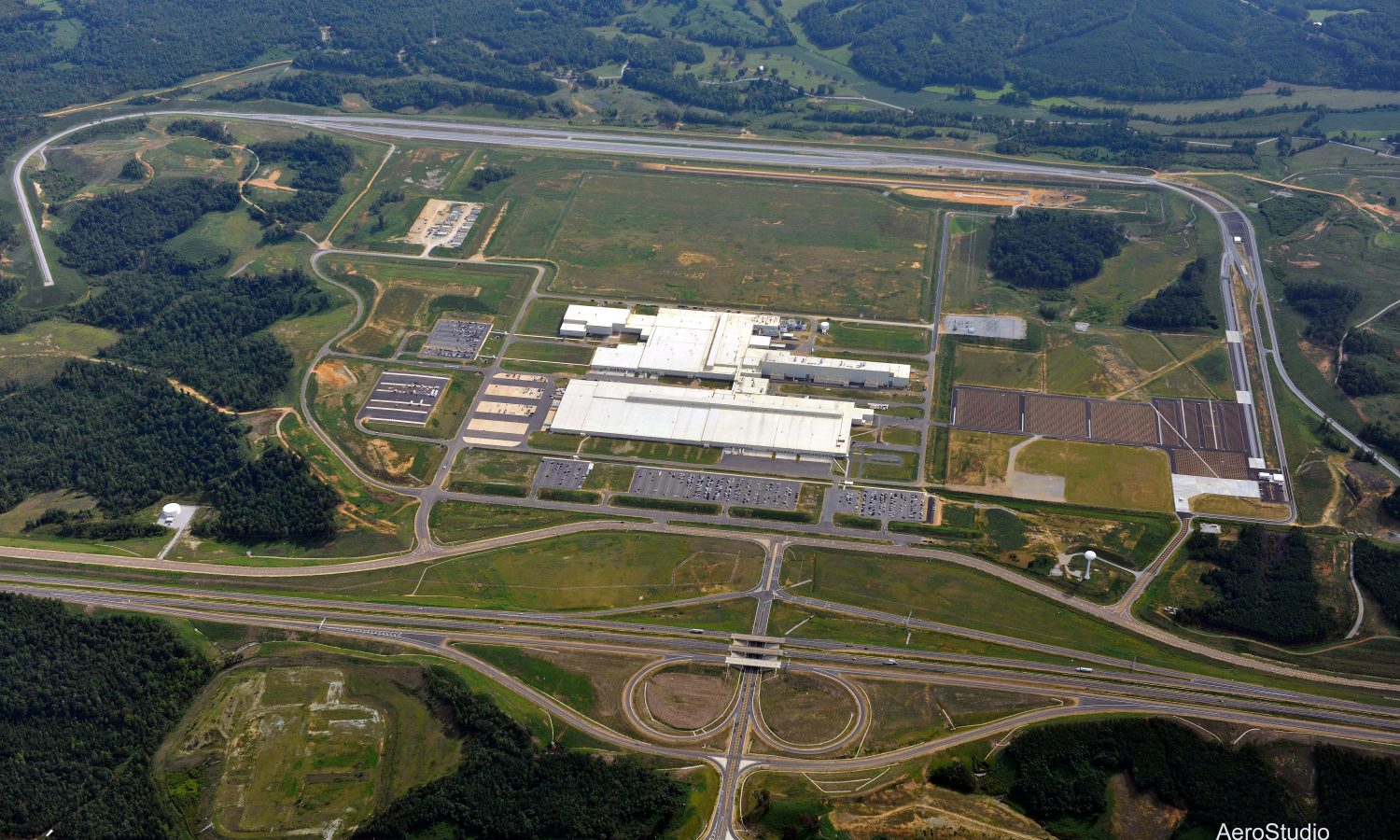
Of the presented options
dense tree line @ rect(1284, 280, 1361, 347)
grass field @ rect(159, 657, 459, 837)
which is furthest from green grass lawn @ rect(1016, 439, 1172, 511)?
grass field @ rect(159, 657, 459, 837)

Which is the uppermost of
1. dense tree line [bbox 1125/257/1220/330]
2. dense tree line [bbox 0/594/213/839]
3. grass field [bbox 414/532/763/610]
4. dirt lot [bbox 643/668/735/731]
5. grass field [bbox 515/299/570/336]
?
dense tree line [bbox 1125/257/1220/330]

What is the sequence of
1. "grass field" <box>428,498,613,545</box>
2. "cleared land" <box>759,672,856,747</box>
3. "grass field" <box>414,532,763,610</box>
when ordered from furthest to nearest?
"grass field" <box>428,498,613,545</box> → "grass field" <box>414,532,763,610</box> → "cleared land" <box>759,672,856,747</box>

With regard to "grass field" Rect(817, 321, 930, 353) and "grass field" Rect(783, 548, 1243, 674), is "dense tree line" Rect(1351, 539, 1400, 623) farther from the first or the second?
"grass field" Rect(817, 321, 930, 353)

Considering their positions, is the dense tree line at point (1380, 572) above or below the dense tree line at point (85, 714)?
above

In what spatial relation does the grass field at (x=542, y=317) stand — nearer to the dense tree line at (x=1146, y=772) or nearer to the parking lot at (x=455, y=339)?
the parking lot at (x=455, y=339)

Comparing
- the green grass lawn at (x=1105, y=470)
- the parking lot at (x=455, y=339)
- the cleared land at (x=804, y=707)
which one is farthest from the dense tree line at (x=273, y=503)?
the green grass lawn at (x=1105, y=470)

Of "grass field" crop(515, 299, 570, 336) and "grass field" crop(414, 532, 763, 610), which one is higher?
"grass field" crop(515, 299, 570, 336)

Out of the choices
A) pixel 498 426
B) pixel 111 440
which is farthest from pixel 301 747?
pixel 111 440
